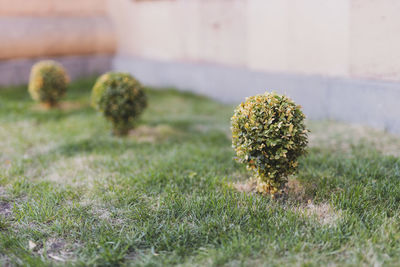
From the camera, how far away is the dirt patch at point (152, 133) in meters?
6.00

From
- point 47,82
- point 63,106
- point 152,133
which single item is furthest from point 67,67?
point 152,133

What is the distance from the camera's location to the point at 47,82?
7449 millimetres

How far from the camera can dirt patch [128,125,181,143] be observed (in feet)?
19.7

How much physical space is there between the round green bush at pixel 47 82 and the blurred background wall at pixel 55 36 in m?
2.23

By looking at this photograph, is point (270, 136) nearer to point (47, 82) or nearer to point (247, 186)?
point (247, 186)

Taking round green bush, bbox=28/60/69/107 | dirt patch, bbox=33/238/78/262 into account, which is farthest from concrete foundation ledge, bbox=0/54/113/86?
dirt patch, bbox=33/238/78/262

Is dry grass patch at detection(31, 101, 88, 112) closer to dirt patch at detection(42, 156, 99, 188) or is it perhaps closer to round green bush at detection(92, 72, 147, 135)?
round green bush at detection(92, 72, 147, 135)

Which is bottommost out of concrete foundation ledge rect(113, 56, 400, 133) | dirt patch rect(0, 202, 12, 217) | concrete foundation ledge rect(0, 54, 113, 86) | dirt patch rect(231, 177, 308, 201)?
dirt patch rect(0, 202, 12, 217)

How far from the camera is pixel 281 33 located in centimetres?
711

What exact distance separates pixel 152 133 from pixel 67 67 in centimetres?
534

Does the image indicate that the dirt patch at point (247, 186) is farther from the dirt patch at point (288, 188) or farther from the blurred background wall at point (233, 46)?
the blurred background wall at point (233, 46)

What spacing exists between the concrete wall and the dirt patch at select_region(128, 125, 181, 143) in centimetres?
221

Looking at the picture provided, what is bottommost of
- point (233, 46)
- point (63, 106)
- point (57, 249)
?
point (57, 249)

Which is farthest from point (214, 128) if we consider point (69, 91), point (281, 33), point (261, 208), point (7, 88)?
point (7, 88)
